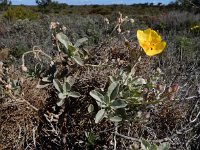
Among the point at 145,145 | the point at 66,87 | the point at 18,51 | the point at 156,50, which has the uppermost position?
the point at 156,50

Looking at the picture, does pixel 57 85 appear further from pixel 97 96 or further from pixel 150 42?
pixel 150 42

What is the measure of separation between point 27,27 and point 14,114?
11675 mm

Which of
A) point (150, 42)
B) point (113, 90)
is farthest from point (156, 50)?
point (113, 90)

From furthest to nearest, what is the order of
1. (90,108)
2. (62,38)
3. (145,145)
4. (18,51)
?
(18,51)
(62,38)
(90,108)
(145,145)

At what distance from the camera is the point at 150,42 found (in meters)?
1.39

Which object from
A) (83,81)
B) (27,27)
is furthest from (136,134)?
(27,27)

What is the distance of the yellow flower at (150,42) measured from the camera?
4.44 feet

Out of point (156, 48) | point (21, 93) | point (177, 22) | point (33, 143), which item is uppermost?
point (156, 48)

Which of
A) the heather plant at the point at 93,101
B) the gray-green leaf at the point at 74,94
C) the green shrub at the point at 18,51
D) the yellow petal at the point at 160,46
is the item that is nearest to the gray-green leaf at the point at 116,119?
the heather plant at the point at 93,101

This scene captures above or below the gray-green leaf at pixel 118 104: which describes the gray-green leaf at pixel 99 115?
below

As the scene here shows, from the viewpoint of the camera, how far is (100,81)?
1406 millimetres

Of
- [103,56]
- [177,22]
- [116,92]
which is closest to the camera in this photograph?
[116,92]

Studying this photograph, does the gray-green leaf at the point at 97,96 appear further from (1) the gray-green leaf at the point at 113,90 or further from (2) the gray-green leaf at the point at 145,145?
(2) the gray-green leaf at the point at 145,145

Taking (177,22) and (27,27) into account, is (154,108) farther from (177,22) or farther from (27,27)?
(177,22)
